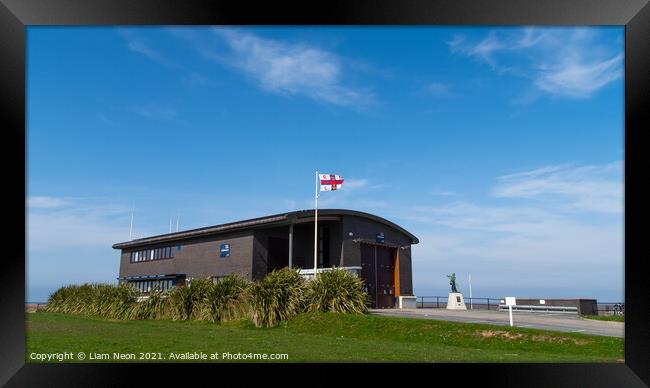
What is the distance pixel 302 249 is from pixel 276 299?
827 cm

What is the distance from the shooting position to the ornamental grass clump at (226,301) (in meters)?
17.0

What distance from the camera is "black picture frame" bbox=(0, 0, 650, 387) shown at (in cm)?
604

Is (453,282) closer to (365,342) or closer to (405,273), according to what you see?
(405,273)

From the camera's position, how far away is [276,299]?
52.4 ft

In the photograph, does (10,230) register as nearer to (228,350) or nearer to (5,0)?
(5,0)

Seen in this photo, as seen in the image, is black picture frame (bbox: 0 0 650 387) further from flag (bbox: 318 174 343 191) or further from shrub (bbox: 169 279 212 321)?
flag (bbox: 318 174 343 191)

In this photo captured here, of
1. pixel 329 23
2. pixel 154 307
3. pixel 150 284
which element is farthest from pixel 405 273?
pixel 329 23

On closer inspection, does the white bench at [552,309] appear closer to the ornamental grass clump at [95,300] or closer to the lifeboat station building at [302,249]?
the lifeboat station building at [302,249]

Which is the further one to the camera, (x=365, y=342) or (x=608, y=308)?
(x=608, y=308)

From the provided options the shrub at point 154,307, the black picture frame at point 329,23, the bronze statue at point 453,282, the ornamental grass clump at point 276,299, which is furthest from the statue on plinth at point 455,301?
the black picture frame at point 329,23

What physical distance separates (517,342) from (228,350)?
256 inches

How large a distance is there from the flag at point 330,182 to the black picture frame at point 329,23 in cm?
1456

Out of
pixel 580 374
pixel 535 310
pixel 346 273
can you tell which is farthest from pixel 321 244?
pixel 580 374

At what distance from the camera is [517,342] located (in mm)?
11836
